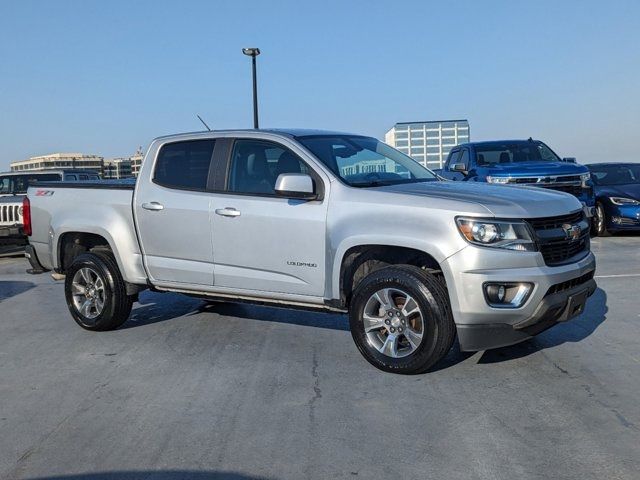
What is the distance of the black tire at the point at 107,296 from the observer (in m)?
6.75

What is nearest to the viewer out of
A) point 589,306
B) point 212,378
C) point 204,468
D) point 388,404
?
point 204,468

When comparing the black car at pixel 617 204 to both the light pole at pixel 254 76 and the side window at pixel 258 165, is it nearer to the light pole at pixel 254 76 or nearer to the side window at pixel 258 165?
the side window at pixel 258 165

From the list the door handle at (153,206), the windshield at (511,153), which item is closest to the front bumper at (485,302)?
the door handle at (153,206)

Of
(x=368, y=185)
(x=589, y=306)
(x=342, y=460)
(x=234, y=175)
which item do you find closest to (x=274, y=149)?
(x=234, y=175)

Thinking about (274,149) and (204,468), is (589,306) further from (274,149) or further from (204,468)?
(204,468)

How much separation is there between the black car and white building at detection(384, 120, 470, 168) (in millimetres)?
9185

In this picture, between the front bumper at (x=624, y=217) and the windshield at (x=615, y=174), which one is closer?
the front bumper at (x=624, y=217)

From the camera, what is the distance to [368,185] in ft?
18.4

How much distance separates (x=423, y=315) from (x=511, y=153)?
30.9 feet

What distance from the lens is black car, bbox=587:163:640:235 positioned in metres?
13.4

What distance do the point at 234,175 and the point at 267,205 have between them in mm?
575

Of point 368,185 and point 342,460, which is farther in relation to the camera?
point 368,185

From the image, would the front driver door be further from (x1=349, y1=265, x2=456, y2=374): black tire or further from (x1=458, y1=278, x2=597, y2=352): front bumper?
(x1=458, y1=278, x2=597, y2=352): front bumper

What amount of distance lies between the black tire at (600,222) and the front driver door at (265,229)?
386 inches
